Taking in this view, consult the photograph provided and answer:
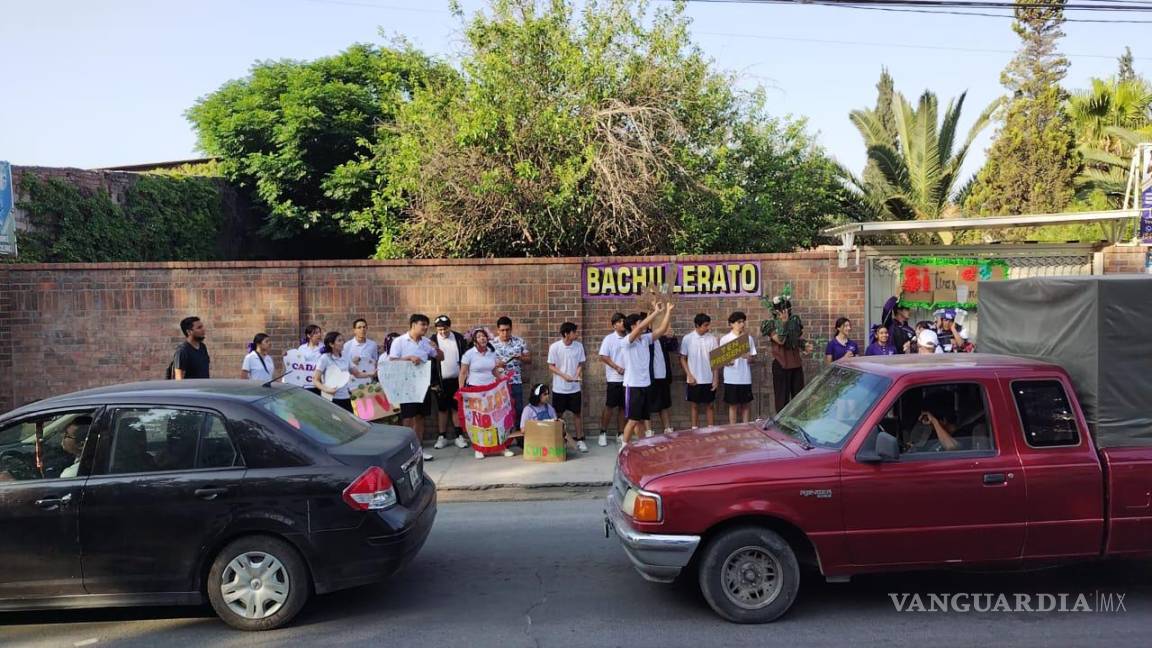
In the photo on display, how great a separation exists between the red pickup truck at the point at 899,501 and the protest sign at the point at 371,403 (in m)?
6.02

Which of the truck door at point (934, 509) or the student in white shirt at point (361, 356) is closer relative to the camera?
the truck door at point (934, 509)

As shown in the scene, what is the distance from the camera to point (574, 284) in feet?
38.5

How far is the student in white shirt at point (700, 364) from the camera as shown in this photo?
10.9m

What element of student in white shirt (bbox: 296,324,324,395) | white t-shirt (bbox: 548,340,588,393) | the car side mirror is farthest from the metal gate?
student in white shirt (bbox: 296,324,324,395)

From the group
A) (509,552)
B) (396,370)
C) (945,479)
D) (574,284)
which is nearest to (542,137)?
(574,284)

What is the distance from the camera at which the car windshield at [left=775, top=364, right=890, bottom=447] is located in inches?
207

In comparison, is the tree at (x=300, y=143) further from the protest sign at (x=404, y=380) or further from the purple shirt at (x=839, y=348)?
the purple shirt at (x=839, y=348)

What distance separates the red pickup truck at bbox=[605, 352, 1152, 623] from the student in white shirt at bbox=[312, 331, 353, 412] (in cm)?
595

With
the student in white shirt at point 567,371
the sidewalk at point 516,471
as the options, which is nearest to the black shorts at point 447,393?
the sidewalk at point 516,471

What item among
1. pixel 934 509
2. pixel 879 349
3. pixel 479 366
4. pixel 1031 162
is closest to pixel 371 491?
pixel 934 509

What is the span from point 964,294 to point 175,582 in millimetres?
11109

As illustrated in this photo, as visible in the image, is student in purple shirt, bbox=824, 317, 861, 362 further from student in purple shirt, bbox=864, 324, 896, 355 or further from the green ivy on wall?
the green ivy on wall

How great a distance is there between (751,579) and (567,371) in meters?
5.94

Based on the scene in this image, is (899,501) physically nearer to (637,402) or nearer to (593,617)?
(593,617)
